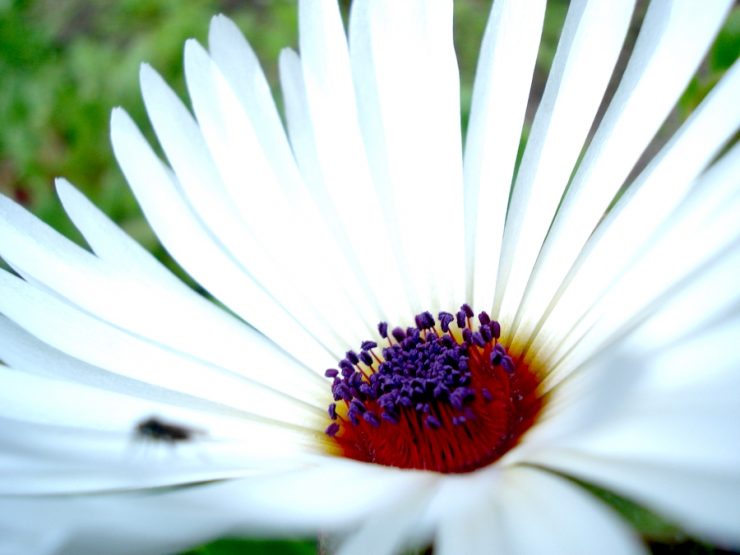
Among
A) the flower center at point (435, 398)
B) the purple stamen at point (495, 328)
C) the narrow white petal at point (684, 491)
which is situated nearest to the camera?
the narrow white petal at point (684, 491)

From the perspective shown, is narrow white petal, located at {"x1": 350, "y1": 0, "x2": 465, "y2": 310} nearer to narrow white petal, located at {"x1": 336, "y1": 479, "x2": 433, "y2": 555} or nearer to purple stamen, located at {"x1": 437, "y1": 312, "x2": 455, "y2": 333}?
purple stamen, located at {"x1": 437, "y1": 312, "x2": 455, "y2": 333}

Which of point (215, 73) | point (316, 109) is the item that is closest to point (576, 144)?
point (316, 109)

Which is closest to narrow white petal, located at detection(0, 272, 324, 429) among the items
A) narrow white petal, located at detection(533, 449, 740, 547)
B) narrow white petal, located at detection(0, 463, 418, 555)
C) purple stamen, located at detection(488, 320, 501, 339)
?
purple stamen, located at detection(488, 320, 501, 339)

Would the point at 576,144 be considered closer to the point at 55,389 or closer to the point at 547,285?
the point at 547,285

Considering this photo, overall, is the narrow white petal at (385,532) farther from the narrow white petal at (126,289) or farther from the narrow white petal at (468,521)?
the narrow white petal at (126,289)

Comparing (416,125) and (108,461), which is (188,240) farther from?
(108,461)

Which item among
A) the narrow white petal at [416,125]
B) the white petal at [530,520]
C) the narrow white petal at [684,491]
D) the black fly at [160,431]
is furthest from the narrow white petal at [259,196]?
the narrow white petal at [684,491]

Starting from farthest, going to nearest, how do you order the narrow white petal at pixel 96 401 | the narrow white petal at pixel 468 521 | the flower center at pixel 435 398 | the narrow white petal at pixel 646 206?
the flower center at pixel 435 398 < the narrow white petal at pixel 96 401 < the narrow white petal at pixel 646 206 < the narrow white petal at pixel 468 521
